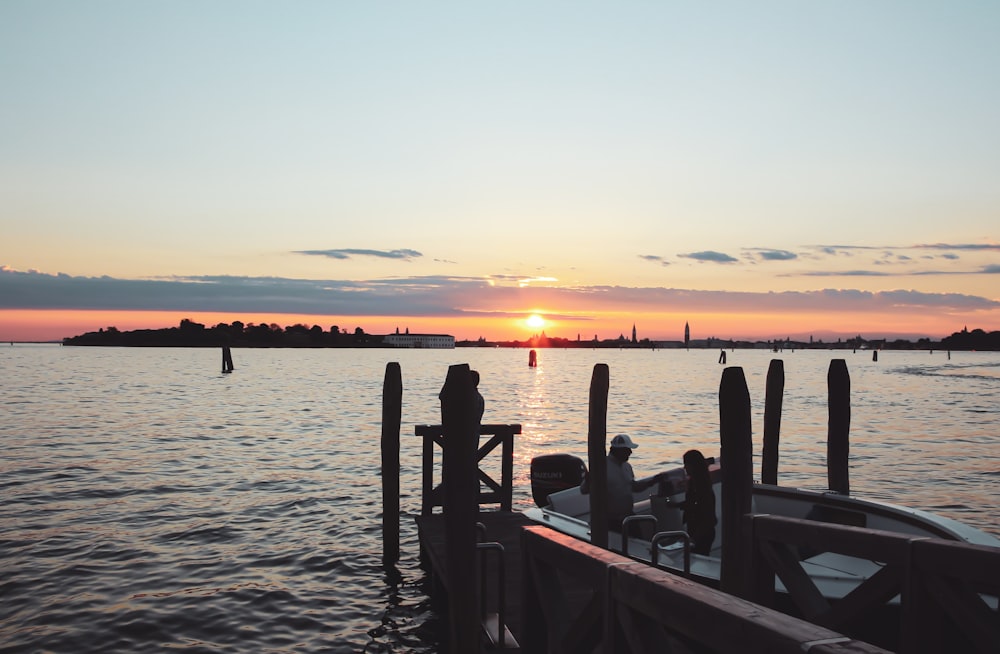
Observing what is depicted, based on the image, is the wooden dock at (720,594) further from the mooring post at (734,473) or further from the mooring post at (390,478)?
the mooring post at (390,478)

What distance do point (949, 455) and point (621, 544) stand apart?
21.5 meters

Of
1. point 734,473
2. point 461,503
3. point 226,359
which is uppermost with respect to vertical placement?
point 734,473

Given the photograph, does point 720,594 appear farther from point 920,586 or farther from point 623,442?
point 623,442

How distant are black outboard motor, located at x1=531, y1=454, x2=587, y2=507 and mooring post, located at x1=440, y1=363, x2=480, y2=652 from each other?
7379 mm

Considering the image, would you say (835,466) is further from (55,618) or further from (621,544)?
(55,618)

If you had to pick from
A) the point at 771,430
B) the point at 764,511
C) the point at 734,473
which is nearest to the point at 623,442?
the point at 764,511

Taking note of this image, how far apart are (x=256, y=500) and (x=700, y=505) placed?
11851 millimetres


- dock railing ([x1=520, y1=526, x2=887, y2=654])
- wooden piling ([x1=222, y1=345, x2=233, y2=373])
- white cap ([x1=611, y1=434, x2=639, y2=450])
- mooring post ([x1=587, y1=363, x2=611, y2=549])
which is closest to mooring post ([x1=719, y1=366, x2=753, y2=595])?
mooring post ([x1=587, y1=363, x2=611, y2=549])

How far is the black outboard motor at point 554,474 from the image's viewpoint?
48.2 ft

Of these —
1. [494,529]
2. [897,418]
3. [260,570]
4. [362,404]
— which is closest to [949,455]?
[897,418]

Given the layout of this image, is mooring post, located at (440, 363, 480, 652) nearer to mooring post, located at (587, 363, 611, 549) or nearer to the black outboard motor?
mooring post, located at (587, 363, 611, 549)

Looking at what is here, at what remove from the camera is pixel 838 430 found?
1443 centimetres

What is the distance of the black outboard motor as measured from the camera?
1470 centimetres

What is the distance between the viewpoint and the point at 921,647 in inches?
175
